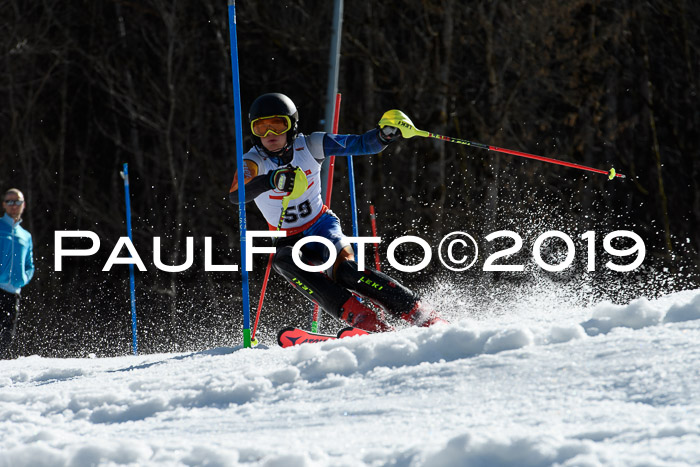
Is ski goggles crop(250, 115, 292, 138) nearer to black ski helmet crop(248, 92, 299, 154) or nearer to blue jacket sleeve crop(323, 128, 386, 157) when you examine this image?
black ski helmet crop(248, 92, 299, 154)

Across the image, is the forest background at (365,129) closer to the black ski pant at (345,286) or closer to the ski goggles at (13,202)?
the ski goggles at (13,202)

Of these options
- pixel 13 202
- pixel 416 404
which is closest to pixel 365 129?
pixel 13 202

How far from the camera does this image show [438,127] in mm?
12867

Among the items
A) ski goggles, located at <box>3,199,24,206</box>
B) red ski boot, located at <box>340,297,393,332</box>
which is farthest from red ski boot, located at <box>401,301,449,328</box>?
ski goggles, located at <box>3,199,24,206</box>

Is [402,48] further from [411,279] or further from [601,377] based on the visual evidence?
[601,377]

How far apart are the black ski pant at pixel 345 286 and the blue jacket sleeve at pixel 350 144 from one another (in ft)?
2.17

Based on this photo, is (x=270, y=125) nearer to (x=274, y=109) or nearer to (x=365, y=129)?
(x=274, y=109)

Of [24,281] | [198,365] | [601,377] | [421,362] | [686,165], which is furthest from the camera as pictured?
[686,165]

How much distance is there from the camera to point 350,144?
4.84 meters

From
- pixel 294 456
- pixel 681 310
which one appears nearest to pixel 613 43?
pixel 681 310

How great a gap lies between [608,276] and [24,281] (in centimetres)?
806

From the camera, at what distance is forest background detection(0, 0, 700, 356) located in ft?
41.8

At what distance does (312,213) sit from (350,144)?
0.48 m

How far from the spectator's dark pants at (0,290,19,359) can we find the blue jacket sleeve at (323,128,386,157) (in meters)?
3.31
